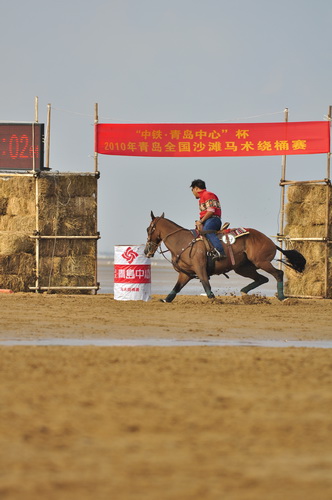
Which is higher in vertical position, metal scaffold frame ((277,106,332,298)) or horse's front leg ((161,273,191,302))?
metal scaffold frame ((277,106,332,298))

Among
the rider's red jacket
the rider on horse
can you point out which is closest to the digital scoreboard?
the rider on horse

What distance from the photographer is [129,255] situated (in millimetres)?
21016

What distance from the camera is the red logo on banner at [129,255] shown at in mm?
20953

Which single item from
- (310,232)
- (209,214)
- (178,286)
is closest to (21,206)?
(178,286)

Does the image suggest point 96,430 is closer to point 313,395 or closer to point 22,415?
point 22,415

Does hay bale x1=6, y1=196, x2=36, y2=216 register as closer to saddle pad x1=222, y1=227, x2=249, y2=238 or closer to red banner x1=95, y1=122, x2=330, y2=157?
red banner x1=95, y1=122, x2=330, y2=157

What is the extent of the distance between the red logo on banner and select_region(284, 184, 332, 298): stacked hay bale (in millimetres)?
4745

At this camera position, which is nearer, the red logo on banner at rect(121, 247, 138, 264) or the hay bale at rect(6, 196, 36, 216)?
the red logo on banner at rect(121, 247, 138, 264)

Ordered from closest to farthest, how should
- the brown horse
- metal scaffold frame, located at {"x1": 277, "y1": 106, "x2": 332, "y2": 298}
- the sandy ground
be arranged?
the sandy ground → the brown horse → metal scaffold frame, located at {"x1": 277, "y1": 106, "x2": 332, "y2": 298}

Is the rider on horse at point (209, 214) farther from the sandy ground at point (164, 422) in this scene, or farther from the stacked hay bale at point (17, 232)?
the sandy ground at point (164, 422)

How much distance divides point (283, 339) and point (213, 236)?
741 centimetres

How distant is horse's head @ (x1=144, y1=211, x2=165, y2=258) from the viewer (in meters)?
20.6

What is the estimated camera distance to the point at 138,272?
21.0 m

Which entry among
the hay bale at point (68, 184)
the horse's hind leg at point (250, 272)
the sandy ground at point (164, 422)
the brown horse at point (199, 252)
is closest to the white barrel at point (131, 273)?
the brown horse at point (199, 252)
